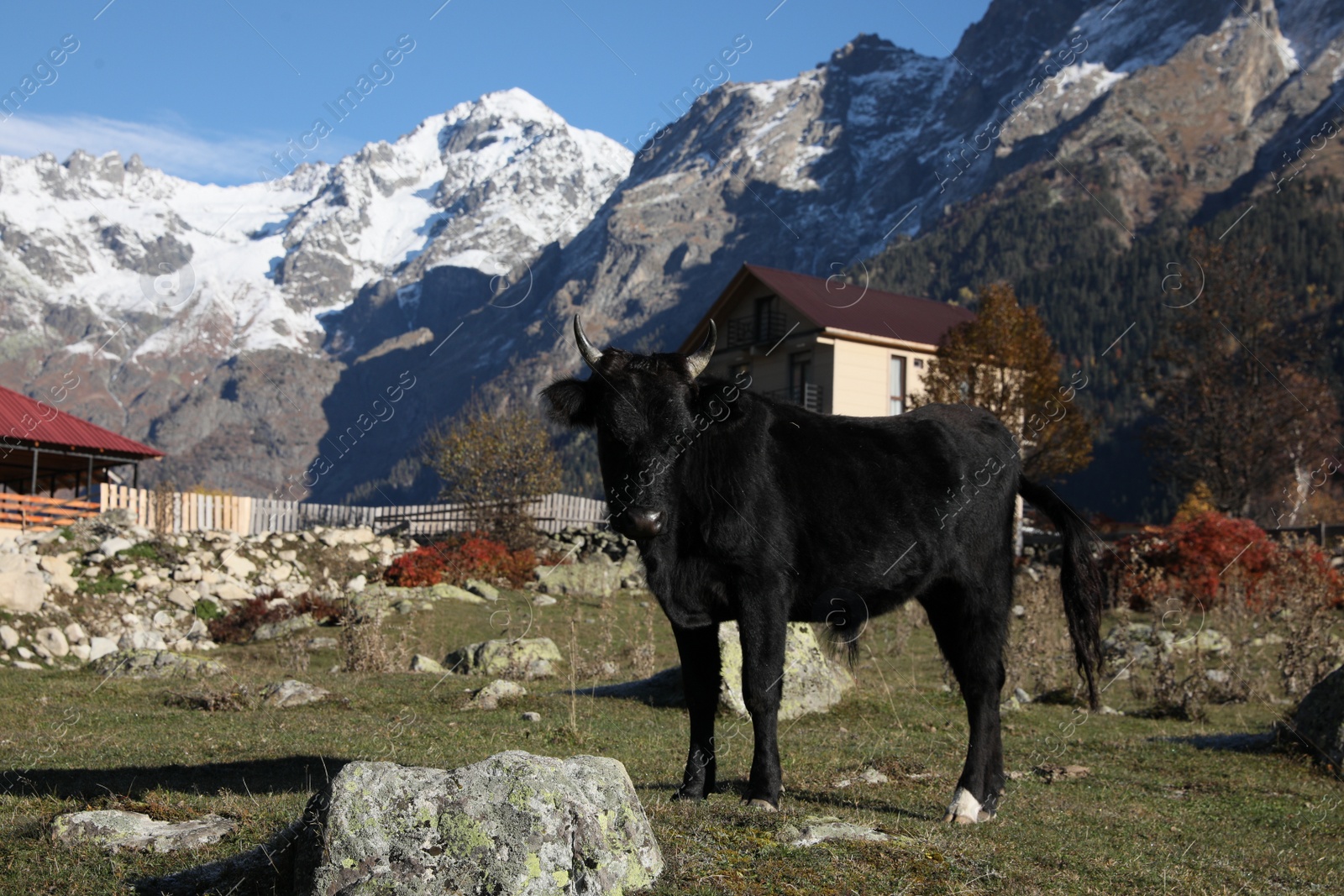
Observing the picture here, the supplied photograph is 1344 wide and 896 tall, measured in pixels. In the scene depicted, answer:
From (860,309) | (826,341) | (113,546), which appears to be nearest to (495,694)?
(113,546)

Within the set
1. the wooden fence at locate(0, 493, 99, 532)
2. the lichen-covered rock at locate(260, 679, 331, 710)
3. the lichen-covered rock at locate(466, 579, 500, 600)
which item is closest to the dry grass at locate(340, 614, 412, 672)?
the lichen-covered rock at locate(260, 679, 331, 710)

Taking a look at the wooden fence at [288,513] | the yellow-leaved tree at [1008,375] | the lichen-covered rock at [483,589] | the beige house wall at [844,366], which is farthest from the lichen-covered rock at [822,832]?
the beige house wall at [844,366]

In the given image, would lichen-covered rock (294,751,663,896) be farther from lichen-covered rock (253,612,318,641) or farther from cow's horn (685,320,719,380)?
lichen-covered rock (253,612,318,641)

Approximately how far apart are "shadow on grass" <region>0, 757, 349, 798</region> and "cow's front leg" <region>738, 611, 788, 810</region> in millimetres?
3155

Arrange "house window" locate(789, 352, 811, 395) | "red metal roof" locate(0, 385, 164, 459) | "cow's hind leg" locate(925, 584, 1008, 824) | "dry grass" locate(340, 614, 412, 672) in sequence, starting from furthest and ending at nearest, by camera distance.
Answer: "house window" locate(789, 352, 811, 395) → "red metal roof" locate(0, 385, 164, 459) → "dry grass" locate(340, 614, 412, 672) → "cow's hind leg" locate(925, 584, 1008, 824)

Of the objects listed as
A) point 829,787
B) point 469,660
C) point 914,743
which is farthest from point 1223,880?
point 469,660

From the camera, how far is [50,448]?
36281mm

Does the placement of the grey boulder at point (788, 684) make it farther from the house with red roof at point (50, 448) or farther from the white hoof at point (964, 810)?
the house with red roof at point (50, 448)

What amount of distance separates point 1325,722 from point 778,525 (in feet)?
21.9

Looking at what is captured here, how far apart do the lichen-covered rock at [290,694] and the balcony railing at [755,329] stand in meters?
30.2

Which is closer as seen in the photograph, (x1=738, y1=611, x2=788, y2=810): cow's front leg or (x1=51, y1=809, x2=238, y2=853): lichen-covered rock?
(x1=51, y1=809, x2=238, y2=853): lichen-covered rock

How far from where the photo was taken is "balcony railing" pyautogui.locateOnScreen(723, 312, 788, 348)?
42594 mm

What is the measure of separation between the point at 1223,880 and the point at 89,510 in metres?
33.9

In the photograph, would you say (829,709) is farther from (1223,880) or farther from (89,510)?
(89,510)
